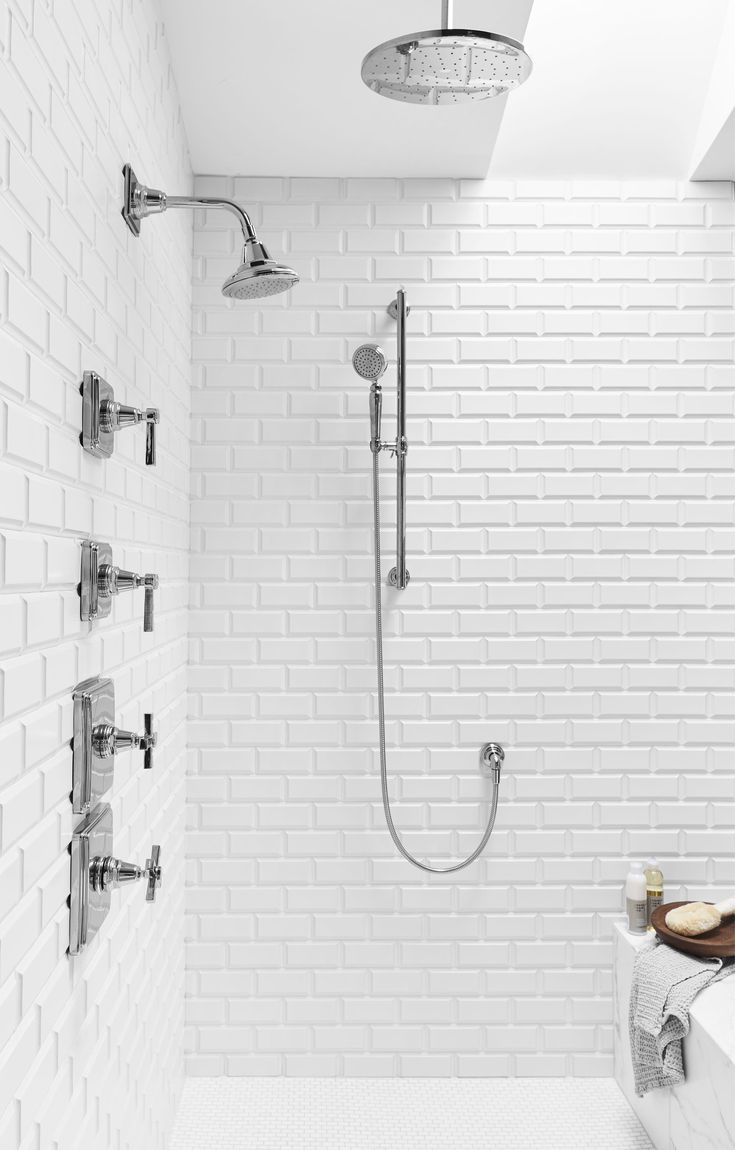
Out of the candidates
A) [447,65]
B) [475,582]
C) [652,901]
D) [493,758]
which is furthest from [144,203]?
[652,901]

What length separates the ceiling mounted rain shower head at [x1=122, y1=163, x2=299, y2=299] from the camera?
165cm

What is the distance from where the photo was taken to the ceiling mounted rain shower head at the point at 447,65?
131cm

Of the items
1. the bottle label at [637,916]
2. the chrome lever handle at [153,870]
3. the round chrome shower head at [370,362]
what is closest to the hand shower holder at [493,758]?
the bottle label at [637,916]

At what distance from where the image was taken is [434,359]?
8.43 ft

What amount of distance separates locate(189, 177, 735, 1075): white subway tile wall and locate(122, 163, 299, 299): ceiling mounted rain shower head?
801 millimetres

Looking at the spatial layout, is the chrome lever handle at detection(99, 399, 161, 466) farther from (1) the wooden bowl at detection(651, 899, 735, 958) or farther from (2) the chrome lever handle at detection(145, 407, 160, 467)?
(1) the wooden bowl at detection(651, 899, 735, 958)

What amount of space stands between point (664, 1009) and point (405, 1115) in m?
0.76

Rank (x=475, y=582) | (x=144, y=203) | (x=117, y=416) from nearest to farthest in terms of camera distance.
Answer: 1. (x=117, y=416)
2. (x=144, y=203)
3. (x=475, y=582)

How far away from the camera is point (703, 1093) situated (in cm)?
192

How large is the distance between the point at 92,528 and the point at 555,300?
1642 millimetres

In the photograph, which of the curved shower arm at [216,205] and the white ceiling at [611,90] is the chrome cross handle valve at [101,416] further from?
the white ceiling at [611,90]

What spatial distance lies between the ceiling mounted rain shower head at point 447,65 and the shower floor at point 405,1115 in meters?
2.25

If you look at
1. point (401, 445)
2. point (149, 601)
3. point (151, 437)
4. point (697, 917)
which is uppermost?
point (401, 445)

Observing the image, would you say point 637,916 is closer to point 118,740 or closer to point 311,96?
point 118,740
